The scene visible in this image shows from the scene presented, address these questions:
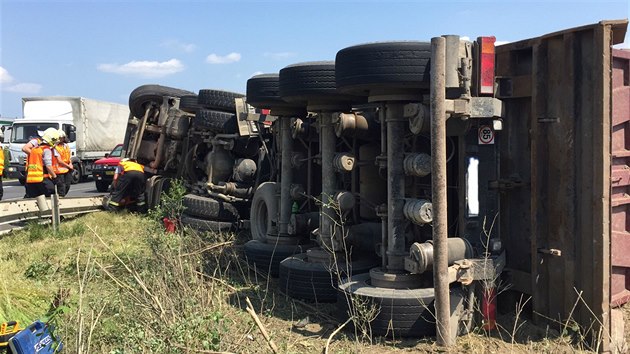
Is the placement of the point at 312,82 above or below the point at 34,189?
above

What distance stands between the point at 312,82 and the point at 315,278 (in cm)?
179

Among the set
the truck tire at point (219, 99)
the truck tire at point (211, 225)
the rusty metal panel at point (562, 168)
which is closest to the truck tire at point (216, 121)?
the truck tire at point (219, 99)

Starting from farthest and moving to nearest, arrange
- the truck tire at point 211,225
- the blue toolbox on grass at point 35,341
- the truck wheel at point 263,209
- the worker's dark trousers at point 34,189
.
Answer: the worker's dark trousers at point 34,189 → the truck tire at point 211,225 → the truck wheel at point 263,209 → the blue toolbox on grass at point 35,341

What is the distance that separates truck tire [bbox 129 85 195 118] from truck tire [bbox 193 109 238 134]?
10.3 ft

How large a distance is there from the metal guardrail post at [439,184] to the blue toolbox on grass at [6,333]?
2.77 metres

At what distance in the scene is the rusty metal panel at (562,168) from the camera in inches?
156

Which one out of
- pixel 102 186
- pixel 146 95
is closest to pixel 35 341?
pixel 146 95

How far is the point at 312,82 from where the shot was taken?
17.7 feet

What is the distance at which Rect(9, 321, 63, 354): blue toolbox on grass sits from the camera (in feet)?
11.0

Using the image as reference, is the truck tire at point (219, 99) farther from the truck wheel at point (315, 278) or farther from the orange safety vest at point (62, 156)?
the truck wheel at point (315, 278)

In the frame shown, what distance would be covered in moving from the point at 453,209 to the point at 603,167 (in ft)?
4.16

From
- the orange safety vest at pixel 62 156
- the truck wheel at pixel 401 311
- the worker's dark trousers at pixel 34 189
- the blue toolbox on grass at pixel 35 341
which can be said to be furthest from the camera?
the orange safety vest at pixel 62 156

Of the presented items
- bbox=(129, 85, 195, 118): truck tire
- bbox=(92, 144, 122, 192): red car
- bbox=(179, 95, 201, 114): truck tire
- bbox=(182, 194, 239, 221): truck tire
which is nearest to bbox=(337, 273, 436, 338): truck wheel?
bbox=(182, 194, 239, 221): truck tire

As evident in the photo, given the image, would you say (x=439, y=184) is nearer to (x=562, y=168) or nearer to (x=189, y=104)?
(x=562, y=168)
